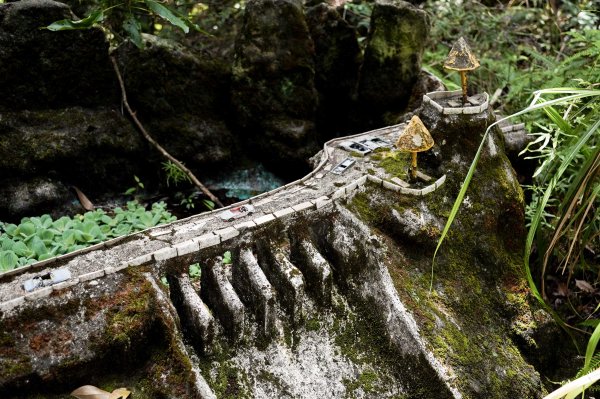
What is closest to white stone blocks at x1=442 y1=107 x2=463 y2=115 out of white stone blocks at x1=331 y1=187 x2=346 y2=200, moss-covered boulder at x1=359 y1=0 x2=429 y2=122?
white stone blocks at x1=331 y1=187 x2=346 y2=200

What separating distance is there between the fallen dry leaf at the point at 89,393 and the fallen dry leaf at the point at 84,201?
142 inches

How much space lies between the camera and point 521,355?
5.11 meters

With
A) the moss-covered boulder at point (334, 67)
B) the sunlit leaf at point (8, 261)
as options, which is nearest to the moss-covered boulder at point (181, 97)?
the moss-covered boulder at point (334, 67)

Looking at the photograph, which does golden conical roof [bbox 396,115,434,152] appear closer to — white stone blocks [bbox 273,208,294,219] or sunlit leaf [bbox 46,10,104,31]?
white stone blocks [bbox 273,208,294,219]

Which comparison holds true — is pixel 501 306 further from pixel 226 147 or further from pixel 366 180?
pixel 226 147

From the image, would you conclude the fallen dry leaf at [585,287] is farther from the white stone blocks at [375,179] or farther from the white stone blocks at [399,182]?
the white stone blocks at [375,179]

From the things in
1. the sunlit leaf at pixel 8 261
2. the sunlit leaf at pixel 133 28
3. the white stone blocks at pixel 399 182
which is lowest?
the sunlit leaf at pixel 8 261

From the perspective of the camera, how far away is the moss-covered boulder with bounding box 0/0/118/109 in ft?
21.6

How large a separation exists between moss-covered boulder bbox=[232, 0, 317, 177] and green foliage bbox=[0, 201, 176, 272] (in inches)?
71.0

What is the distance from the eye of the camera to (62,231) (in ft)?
19.8

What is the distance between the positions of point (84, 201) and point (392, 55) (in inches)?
165

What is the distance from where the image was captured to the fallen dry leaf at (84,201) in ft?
23.4

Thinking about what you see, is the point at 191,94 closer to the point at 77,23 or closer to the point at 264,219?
the point at 77,23

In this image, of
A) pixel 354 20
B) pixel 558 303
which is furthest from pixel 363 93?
pixel 558 303
